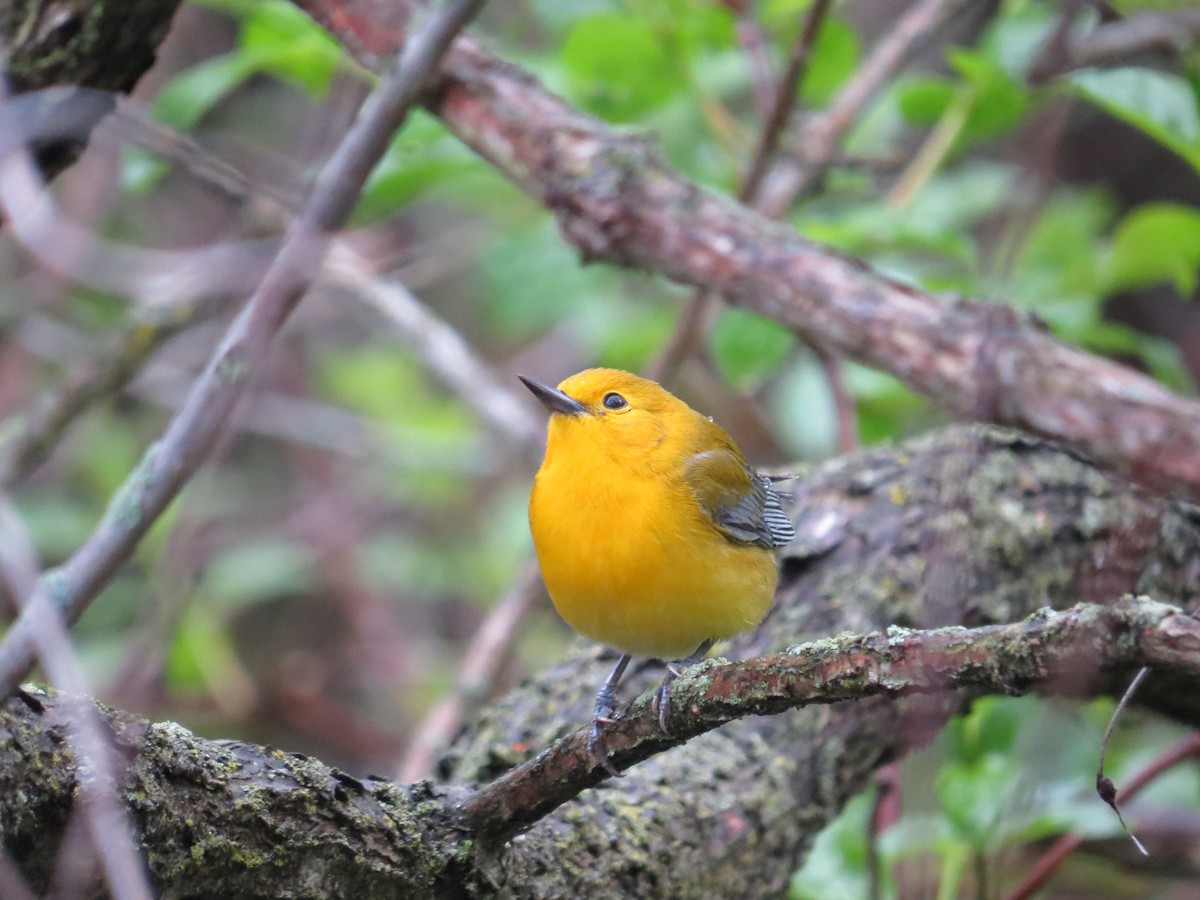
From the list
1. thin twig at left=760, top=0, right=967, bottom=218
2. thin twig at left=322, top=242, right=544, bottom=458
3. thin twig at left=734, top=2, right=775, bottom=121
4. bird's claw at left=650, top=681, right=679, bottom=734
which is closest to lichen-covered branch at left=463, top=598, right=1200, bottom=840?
bird's claw at left=650, top=681, right=679, bottom=734

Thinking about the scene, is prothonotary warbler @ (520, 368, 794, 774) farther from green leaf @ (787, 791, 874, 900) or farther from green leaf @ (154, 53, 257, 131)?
green leaf @ (154, 53, 257, 131)

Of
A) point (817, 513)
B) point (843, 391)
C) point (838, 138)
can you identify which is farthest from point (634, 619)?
point (838, 138)

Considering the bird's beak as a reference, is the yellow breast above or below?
below

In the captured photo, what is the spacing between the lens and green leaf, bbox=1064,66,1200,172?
3252 mm

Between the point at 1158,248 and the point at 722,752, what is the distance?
2.20 metres

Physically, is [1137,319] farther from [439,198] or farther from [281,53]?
[281,53]

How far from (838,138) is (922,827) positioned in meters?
2.72

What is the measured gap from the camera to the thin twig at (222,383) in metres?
1.62

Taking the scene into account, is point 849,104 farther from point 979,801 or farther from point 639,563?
point 979,801

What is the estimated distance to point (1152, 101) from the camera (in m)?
3.29

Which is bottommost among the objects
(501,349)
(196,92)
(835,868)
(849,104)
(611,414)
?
(501,349)

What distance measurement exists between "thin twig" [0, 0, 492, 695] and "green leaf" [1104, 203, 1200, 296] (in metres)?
2.67

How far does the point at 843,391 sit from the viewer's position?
4410 millimetres

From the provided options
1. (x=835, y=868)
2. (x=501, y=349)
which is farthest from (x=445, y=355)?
(x=501, y=349)
